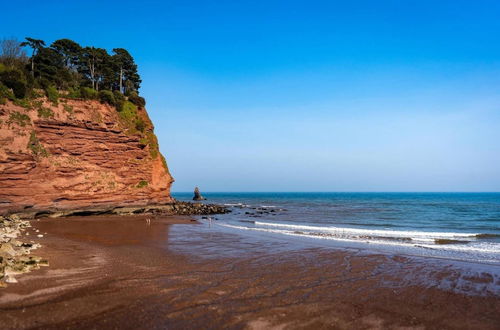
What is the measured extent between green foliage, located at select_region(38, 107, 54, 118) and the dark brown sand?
2076 centimetres

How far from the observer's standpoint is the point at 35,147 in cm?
2855

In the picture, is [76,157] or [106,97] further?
[106,97]

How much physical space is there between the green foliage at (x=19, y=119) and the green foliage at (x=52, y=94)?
3330 mm

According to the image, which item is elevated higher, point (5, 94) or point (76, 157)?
point (5, 94)

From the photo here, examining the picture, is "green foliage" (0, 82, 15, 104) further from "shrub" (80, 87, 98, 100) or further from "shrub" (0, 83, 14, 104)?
"shrub" (80, 87, 98, 100)

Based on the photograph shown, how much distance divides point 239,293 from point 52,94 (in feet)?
107

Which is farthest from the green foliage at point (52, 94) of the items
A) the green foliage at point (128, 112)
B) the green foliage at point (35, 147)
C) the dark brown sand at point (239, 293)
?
the dark brown sand at point (239, 293)

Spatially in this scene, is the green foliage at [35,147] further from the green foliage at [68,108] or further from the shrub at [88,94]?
the shrub at [88,94]

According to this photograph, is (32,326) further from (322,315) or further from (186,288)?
(322,315)

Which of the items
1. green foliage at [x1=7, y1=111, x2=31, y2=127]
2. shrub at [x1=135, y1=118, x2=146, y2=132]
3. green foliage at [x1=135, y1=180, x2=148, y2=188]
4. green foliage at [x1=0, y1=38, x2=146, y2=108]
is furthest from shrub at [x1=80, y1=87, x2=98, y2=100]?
green foliage at [x1=135, y1=180, x2=148, y2=188]

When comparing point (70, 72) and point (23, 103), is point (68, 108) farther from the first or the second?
point (70, 72)

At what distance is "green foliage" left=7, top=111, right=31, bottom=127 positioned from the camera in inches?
1090

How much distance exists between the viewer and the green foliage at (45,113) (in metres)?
30.0

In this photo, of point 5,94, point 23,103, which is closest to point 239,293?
point 23,103
